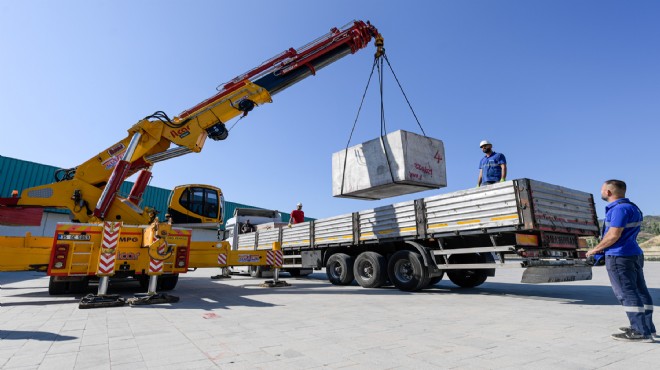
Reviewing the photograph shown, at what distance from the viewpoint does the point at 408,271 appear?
26.1ft

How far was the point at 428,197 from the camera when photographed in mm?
7422

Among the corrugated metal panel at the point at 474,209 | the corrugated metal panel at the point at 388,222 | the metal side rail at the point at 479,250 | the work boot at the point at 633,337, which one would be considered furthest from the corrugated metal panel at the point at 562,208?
the work boot at the point at 633,337

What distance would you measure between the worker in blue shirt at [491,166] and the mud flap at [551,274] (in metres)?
2.05

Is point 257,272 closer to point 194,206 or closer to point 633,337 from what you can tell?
point 194,206

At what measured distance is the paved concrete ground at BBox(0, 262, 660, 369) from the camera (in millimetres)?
2762

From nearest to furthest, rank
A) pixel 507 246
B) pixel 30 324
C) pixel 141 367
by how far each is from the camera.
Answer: pixel 141 367, pixel 30 324, pixel 507 246

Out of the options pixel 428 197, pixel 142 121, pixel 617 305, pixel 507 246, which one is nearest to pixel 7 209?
pixel 142 121

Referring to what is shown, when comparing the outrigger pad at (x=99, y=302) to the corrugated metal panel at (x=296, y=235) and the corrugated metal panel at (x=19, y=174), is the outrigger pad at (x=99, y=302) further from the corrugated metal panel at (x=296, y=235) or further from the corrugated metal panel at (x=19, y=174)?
the corrugated metal panel at (x=19, y=174)

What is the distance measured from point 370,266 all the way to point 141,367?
21.8ft

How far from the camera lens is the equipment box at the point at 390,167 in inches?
288

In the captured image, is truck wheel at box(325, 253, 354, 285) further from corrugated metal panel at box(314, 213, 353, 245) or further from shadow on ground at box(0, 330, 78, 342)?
shadow on ground at box(0, 330, 78, 342)

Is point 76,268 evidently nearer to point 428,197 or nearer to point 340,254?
point 340,254

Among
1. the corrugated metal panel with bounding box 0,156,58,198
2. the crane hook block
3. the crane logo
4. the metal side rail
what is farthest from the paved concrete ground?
the corrugated metal panel with bounding box 0,156,58,198

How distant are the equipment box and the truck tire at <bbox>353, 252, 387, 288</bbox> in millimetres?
1576
